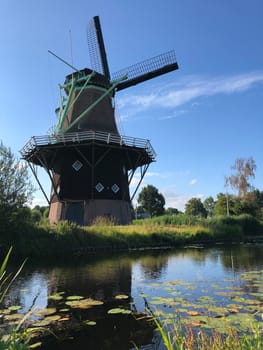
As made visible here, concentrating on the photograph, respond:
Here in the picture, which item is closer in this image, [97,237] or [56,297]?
[56,297]

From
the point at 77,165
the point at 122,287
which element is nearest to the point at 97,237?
the point at 77,165

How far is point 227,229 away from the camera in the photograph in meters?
23.3

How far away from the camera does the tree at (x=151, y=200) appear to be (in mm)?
57406

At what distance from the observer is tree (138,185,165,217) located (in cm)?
5741

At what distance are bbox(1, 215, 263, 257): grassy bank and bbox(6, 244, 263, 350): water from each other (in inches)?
85.9

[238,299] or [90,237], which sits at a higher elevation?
[90,237]

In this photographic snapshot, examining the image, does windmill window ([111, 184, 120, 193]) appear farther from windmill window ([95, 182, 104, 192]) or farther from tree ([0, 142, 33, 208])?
tree ([0, 142, 33, 208])

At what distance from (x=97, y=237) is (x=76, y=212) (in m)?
4.91

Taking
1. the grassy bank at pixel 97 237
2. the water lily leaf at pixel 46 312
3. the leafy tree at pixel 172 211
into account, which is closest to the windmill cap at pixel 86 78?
the grassy bank at pixel 97 237

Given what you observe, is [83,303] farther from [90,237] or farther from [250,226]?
[250,226]

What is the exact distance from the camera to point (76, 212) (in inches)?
802

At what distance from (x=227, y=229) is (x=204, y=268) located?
13.7 meters

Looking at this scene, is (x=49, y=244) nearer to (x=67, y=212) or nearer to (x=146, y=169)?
(x=67, y=212)

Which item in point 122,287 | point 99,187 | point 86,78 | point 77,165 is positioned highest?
point 86,78
